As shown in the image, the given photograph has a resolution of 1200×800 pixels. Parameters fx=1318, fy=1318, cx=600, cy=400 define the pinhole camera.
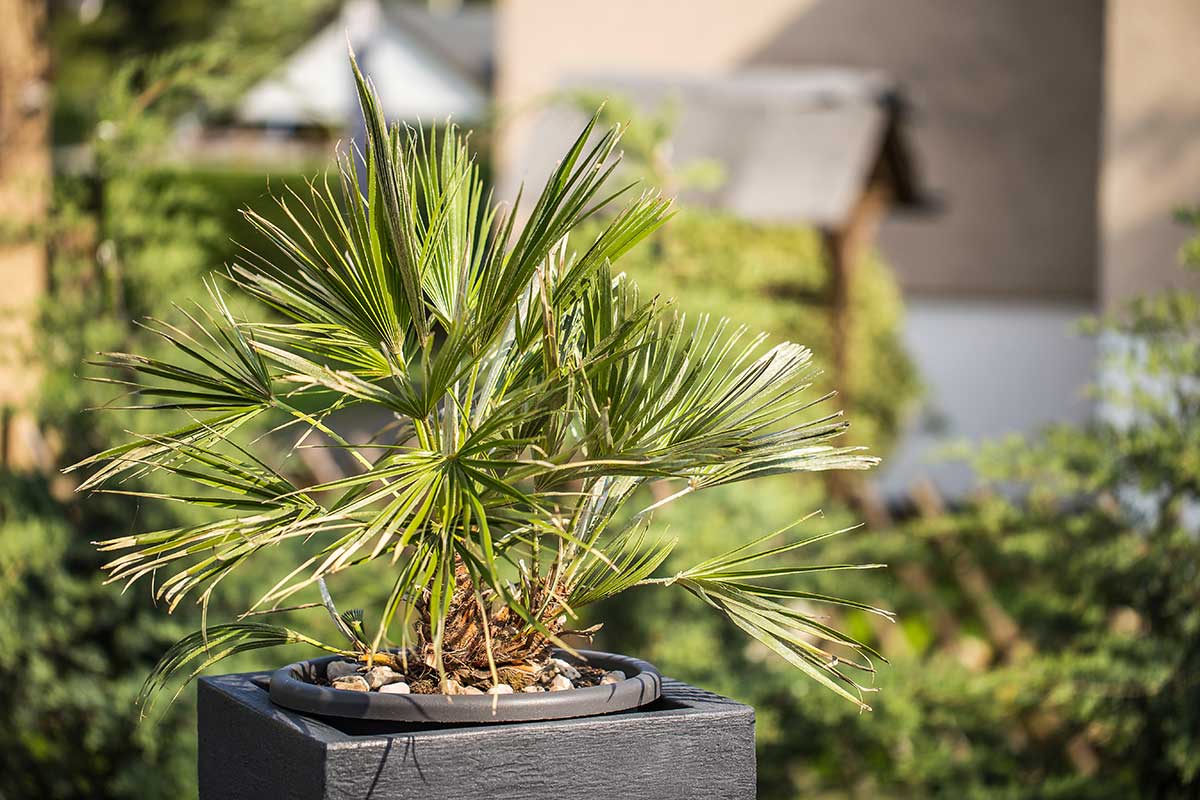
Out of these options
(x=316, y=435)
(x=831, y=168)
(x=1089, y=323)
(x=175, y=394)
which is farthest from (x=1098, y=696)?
(x=316, y=435)

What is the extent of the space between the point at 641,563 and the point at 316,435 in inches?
173

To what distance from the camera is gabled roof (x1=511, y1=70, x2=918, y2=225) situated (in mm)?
5457

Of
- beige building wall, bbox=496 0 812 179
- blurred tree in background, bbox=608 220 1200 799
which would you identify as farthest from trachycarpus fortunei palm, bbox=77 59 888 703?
beige building wall, bbox=496 0 812 179

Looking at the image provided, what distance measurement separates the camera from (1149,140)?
669 centimetres

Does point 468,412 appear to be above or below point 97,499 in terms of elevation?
above

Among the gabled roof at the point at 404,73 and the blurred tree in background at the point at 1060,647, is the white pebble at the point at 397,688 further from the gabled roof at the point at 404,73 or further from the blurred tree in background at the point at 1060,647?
the gabled roof at the point at 404,73

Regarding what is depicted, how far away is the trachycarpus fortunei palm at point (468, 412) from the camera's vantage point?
132 centimetres

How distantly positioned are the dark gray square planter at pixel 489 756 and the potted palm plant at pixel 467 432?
0.03 m

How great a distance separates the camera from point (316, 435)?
227 inches

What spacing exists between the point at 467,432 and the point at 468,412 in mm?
27

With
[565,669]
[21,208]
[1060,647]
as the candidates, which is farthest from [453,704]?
[21,208]

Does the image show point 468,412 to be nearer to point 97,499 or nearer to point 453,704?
point 453,704

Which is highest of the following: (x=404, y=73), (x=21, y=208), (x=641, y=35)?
(x=404, y=73)

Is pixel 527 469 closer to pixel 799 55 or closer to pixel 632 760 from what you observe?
pixel 632 760
